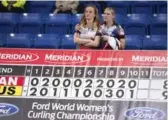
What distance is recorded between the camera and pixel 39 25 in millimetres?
5141

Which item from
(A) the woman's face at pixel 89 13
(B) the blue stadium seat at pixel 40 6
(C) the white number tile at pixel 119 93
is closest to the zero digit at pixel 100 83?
(C) the white number tile at pixel 119 93

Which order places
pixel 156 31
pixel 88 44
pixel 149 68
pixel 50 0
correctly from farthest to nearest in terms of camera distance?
pixel 50 0 < pixel 156 31 < pixel 88 44 < pixel 149 68

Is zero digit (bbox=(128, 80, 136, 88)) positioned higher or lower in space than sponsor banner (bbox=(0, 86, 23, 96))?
higher

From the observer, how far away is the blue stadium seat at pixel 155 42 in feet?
15.0

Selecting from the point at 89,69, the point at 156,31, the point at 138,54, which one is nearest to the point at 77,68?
the point at 89,69

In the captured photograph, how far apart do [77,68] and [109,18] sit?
1018mm

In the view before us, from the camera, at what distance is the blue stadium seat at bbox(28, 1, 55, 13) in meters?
5.45

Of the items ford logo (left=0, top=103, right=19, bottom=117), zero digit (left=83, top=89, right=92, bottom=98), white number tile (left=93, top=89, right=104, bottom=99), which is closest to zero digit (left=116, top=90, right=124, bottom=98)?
white number tile (left=93, top=89, right=104, bottom=99)

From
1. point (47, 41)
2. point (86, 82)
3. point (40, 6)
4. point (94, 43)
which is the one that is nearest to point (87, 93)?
point (86, 82)

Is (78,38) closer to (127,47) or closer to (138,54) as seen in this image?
(127,47)

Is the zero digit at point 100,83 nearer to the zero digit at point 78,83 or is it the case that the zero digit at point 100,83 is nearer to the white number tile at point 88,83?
the white number tile at point 88,83

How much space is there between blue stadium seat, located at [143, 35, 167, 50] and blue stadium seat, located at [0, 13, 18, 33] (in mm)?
1707

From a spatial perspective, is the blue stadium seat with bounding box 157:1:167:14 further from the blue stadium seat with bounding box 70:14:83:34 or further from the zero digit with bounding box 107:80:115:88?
the zero digit with bounding box 107:80:115:88

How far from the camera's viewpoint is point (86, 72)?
11.9 ft
